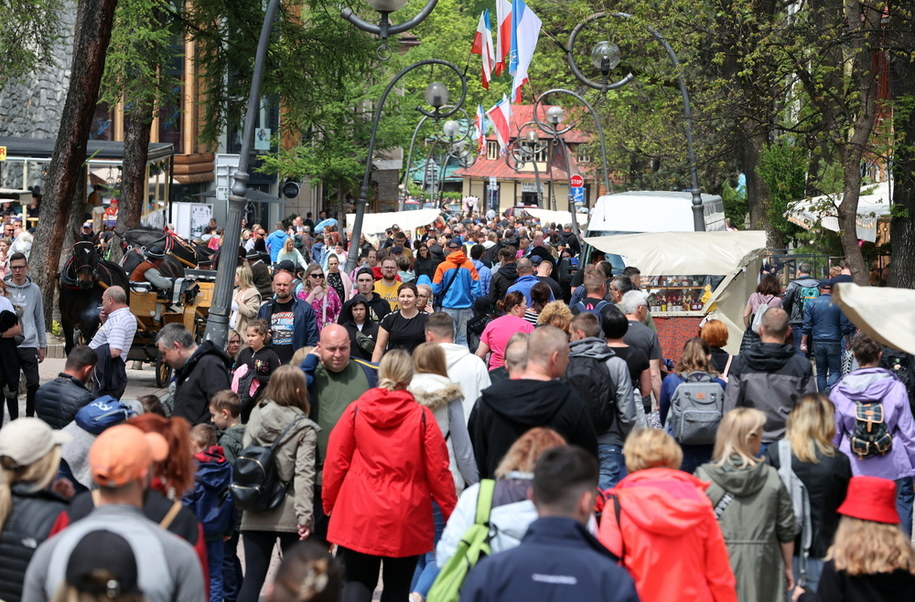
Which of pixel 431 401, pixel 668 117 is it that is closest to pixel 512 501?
pixel 431 401

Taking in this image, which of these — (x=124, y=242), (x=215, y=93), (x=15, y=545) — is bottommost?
(x=15, y=545)

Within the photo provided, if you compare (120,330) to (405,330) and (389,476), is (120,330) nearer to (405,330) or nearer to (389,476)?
(405,330)

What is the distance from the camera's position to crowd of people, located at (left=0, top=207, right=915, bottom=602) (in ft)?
14.1

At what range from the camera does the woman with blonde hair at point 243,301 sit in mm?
14602

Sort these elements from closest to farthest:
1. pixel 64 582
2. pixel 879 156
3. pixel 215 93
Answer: pixel 64 582
pixel 879 156
pixel 215 93

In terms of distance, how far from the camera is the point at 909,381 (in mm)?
10156

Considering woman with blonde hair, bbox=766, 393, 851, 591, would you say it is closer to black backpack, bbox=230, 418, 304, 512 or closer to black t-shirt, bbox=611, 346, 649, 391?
black backpack, bbox=230, 418, 304, 512

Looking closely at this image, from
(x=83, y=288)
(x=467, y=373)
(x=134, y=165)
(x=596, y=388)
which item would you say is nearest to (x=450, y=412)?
(x=467, y=373)

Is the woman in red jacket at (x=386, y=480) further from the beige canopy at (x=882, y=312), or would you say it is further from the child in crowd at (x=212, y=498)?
the beige canopy at (x=882, y=312)

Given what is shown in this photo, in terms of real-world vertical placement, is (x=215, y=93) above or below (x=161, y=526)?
above

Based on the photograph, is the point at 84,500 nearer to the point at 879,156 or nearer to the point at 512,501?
the point at 512,501

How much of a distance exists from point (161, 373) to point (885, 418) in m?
10.1

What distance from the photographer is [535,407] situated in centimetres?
673

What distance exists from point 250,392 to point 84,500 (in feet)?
14.8
